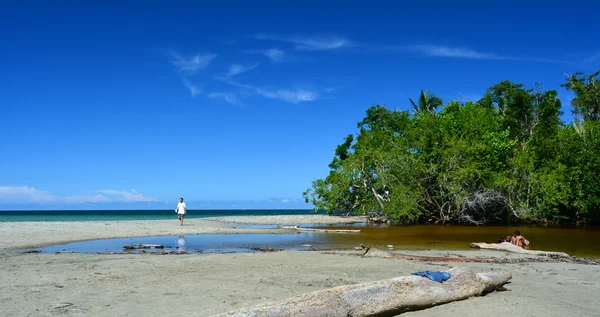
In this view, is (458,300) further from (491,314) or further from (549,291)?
(549,291)

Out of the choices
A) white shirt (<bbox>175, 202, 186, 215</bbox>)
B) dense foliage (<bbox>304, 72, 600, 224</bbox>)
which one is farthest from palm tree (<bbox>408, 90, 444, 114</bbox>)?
white shirt (<bbox>175, 202, 186, 215</bbox>)

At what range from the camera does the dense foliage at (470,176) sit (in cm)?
2952

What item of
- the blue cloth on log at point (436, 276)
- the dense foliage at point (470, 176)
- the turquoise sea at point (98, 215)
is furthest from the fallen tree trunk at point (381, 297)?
the turquoise sea at point (98, 215)

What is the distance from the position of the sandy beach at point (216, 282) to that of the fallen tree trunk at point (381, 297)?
19 cm

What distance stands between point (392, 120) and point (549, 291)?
38.8 metres

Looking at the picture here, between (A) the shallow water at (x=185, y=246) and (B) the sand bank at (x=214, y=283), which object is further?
(A) the shallow water at (x=185, y=246)

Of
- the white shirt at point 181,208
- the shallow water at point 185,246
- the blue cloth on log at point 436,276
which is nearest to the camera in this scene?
the blue cloth on log at point 436,276

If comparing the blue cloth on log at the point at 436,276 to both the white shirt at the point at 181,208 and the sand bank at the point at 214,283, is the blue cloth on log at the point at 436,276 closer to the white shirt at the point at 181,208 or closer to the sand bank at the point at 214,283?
the sand bank at the point at 214,283

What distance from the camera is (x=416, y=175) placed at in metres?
31.5

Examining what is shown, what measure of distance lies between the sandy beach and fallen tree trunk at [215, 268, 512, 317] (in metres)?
0.19

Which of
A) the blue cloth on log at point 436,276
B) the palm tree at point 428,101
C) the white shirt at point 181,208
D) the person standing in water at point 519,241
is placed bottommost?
the person standing in water at point 519,241

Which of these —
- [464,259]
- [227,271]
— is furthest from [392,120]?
[227,271]

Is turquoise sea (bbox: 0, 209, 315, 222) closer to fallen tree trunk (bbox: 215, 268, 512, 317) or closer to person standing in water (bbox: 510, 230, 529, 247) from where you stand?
person standing in water (bbox: 510, 230, 529, 247)

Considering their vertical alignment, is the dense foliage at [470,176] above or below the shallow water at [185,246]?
above
